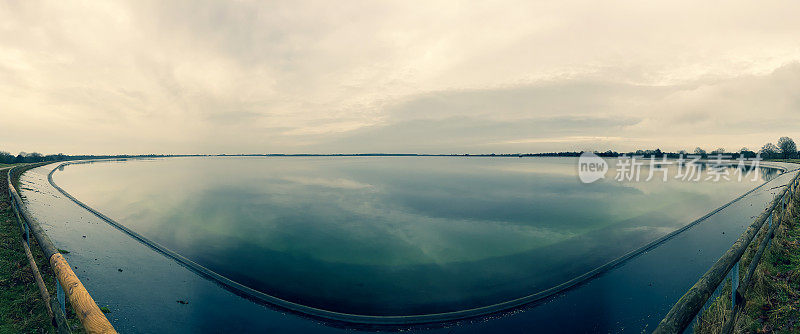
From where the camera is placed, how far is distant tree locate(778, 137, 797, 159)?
103 metres

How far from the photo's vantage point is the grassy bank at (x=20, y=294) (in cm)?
455

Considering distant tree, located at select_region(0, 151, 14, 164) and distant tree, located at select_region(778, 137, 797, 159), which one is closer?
distant tree, located at select_region(0, 151, 14, 164)

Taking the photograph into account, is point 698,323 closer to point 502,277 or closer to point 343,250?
point 502,277

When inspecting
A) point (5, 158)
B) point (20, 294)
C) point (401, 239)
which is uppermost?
point (5, 158)

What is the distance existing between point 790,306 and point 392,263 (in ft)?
34.4

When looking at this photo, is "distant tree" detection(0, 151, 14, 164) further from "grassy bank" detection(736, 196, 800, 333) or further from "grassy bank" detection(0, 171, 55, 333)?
"grassy bank" detection(736, 196, 800, 333)

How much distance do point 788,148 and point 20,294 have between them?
620 ft

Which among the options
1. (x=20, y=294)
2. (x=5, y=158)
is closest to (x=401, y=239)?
(x=20, y=294)

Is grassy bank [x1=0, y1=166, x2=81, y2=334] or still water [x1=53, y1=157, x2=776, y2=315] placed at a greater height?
grassy bank [x1=0, y1=166, x2=81, y2=334]

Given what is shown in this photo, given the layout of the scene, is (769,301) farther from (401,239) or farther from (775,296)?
(401,239)

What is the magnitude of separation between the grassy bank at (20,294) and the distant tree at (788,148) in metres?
183

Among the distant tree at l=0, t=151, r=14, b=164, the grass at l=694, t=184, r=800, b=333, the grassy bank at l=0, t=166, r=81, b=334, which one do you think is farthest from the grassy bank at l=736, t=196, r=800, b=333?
the distant tree at l=0, t=151, r=14, b=164

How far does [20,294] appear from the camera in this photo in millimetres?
5352

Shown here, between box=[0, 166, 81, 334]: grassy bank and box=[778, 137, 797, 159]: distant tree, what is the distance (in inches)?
7219
